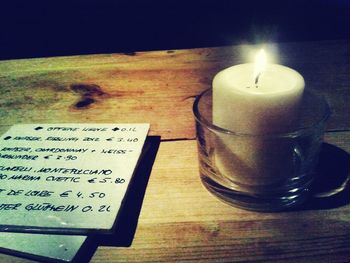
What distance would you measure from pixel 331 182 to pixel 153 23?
2.02 meters

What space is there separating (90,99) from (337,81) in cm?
44

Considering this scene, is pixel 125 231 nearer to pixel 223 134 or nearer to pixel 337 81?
pixel 223 134

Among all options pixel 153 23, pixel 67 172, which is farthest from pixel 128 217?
pixel 153 23

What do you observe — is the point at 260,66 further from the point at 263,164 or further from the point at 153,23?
the point at 153,23

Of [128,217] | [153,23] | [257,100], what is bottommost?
[153,23]

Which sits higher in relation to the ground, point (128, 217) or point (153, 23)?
point (128, 217)

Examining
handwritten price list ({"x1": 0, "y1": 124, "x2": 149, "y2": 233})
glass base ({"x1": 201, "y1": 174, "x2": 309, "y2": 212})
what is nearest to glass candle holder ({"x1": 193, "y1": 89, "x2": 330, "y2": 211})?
glass base ({"x1": 201, "y1": 174, "x2": 309, "y2": 212})

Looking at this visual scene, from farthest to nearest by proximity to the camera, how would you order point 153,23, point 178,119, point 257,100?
point 153,23 → point 178,119 → point 257,100

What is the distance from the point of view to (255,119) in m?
0.35

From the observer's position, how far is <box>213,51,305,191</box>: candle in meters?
0.34

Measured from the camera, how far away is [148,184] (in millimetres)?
416

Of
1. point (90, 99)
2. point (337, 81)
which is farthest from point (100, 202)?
point (337, 81)

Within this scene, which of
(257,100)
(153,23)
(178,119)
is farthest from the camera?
(153,23)

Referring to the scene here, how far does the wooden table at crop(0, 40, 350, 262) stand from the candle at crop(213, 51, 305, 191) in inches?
1.6
